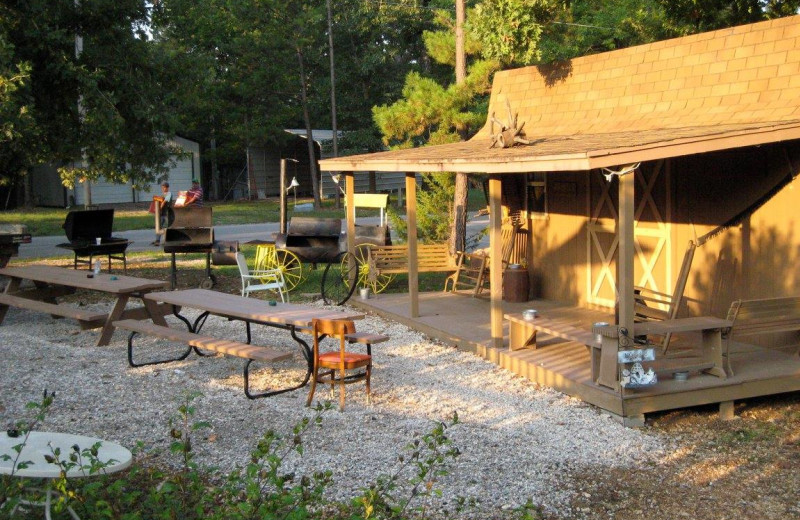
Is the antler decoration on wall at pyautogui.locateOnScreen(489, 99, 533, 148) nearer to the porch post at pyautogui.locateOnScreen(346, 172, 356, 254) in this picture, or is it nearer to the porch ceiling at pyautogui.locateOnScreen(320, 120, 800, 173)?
the porch ceiling at pyautogui.locateOnScreen(320, 120, 800, 173)

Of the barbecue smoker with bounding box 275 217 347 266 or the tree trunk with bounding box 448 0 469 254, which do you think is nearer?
the barbecue smoker with bounding box 275 217 347 266

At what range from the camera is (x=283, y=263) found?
1420cm

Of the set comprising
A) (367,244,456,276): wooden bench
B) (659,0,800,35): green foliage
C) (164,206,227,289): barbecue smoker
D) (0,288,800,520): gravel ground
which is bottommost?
(0,288,800,520): gravel ground

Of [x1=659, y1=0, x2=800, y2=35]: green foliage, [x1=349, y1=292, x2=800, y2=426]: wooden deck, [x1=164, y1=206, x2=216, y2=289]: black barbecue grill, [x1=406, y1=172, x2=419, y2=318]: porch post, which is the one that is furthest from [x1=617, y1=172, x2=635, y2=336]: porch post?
[x1=659, y1=0, x2=800, y2=35]: green foliage

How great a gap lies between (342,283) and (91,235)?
A: 14.8 ft

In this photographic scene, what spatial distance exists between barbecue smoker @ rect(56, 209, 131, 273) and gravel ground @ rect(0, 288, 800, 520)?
4865 millimetres

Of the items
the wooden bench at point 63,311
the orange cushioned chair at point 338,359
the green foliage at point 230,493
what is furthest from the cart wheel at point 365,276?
the green foliage at point 230,493

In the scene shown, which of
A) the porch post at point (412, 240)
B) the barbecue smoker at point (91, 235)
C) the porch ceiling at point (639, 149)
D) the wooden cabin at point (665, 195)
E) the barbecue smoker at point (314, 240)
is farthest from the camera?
the barbecue smoker at point (91, 235)

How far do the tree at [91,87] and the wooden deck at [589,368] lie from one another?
18.3ft

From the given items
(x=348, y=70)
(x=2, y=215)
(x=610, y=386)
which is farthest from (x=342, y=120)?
(x=610, y=386)

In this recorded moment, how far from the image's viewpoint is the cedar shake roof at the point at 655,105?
7.31 m

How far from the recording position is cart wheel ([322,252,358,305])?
43.4ft

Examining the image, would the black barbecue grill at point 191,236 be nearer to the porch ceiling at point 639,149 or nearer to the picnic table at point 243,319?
the picnic table at point 243,319

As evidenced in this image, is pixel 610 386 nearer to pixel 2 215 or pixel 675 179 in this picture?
pixel 675 179
